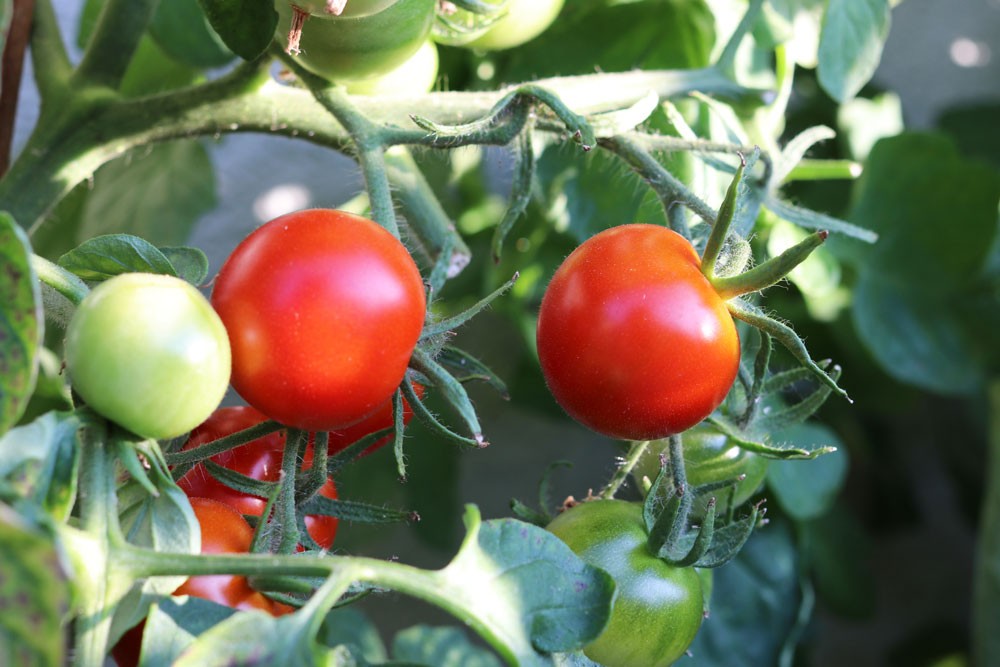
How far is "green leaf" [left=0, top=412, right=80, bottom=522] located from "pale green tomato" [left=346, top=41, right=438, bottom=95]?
264 mm

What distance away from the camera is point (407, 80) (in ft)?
1.74

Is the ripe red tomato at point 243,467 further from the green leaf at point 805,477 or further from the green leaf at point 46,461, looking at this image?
the green leaf at point 805,477

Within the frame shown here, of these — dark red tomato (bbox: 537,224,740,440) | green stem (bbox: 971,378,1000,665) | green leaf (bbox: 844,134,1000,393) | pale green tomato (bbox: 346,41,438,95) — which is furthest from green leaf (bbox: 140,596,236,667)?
green stem (bbox: 971,378,1000,665)

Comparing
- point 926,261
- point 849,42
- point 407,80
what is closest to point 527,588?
point 407,80

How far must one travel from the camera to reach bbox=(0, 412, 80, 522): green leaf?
269 millimetres

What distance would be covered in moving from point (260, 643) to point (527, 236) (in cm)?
56

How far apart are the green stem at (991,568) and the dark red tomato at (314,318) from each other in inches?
30.5

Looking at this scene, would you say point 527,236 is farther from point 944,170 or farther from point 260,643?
point 260,643

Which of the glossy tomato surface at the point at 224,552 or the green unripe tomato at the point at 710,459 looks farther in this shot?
the green unripe tomato at the point at 710,459

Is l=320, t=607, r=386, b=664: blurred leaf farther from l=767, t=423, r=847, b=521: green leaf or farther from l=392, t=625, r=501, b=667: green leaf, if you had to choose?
l=767, t=423, r=847, b=521: green leaf

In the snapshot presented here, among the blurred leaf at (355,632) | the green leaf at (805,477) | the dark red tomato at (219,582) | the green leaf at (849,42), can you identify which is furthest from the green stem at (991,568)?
the dark red tomato at (219,582)

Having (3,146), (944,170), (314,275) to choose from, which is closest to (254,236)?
(314,275)

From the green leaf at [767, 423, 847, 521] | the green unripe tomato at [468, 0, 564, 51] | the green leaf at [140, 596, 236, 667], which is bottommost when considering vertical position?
the green leaf at [767, 423, 847, 521]

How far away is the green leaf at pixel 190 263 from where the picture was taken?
375 mm
